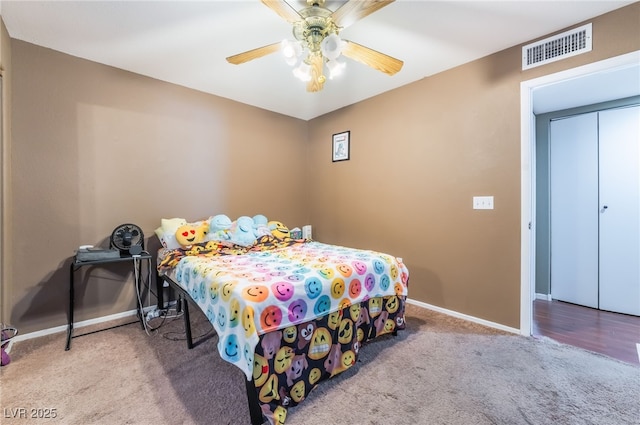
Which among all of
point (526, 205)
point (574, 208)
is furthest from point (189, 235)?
point (574, 208)

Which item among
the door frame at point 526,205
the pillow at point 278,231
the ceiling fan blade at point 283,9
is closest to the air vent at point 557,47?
the door frame at point 526,205

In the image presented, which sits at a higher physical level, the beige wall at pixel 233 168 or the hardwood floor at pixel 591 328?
the beige wall at pixel 233 168

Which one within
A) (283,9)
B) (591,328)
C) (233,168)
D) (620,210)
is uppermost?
(283,9)

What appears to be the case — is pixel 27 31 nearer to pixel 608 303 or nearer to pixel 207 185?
pixel 207 185

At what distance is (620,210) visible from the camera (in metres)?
2.86

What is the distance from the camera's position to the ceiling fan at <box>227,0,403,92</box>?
1583mm

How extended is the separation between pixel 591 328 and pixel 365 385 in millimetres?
2318

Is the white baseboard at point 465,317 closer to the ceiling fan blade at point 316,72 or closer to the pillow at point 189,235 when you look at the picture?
the pillow at point 189,235

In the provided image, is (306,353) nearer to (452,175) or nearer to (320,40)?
(320,40)

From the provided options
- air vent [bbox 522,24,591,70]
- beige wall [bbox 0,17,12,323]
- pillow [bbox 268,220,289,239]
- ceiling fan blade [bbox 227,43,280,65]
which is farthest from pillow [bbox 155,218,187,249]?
air vent [bbox 522,24,591,70]

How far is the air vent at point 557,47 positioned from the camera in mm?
2027

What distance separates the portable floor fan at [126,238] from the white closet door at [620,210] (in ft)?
15.4

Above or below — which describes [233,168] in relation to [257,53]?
below

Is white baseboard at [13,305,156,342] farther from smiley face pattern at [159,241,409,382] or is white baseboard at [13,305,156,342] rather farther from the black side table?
smiley face pattern at [159,241,409,382]
